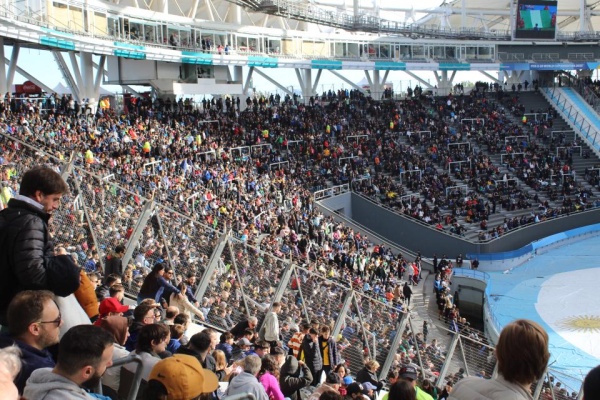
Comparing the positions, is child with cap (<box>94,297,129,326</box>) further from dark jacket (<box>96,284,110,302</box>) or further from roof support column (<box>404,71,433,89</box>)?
roof support column (<box>404,71,433,89</box>)

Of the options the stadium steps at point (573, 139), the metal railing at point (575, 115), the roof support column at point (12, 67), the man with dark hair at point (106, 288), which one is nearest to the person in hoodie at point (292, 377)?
the man with dark hair at point (106, 288)

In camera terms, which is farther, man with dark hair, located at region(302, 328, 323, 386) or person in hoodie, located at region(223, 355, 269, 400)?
man with dark hair, located at region(302, 328, 323, 386)

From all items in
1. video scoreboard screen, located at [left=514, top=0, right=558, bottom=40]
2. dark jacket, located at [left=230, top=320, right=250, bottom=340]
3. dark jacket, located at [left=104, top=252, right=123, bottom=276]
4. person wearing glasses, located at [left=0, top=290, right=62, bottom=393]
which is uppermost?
video scoreboard screen, located at [left=514, top=0, right=558, bottom=40]

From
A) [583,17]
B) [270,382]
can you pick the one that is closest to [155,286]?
[270,382]

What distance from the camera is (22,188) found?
4273mm

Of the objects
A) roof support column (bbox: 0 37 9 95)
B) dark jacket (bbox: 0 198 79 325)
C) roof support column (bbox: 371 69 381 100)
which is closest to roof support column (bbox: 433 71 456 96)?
roof support column (bbox: 371 69 381 100)

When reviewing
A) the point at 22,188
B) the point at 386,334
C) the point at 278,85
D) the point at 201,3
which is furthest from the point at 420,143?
the point at 22,188

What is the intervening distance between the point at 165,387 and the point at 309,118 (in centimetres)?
3403

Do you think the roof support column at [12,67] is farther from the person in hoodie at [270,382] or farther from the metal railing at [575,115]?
the metal railing at [575,115]

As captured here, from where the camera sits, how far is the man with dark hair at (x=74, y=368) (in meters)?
3.22

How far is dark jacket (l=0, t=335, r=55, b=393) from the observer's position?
3.55 meters

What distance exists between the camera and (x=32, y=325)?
11.8 feet

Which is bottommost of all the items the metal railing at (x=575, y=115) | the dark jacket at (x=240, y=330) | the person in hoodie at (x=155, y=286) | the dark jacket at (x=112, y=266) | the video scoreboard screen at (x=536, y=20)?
the dark jacket at (x=240, y=330)

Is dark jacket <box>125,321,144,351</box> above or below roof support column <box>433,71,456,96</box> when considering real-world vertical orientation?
below
